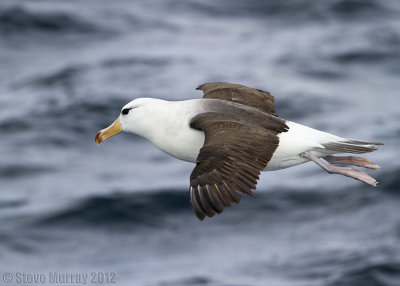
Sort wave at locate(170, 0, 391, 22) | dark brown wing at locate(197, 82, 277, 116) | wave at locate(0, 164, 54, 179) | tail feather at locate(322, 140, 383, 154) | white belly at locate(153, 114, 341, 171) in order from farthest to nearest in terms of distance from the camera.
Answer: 1. wave at locate(170, 0, 391, 22)
2. wave at locate(0, 164, 54, 179)
3. dark brown wing at locate(197, 82, 277, 116)
4. tail feather at locate(322, 140, 383, 154)
5. white belly at locate(153, 114, 341, 171)

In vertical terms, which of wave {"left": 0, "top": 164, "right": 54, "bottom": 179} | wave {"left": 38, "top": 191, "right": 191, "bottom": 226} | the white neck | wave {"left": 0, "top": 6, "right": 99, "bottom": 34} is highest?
wave {"left": 0, "top": 6, "right": 99, "bottom": 34}

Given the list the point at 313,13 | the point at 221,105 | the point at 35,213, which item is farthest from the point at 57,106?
the point at 221,105

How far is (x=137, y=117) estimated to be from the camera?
9562mm

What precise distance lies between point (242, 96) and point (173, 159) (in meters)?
11.4

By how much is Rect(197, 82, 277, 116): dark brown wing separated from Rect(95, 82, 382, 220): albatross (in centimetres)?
1

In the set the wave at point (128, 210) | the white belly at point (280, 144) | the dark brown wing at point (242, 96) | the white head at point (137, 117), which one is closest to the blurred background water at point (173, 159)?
the wave at point (128, 210)

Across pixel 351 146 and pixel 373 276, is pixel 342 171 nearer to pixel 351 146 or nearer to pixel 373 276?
pixel 351 146

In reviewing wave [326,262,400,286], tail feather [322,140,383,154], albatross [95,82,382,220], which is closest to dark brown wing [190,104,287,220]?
albatross [95,82,382,220]

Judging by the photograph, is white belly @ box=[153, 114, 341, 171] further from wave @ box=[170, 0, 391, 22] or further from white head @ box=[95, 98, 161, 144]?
wave @ box=[170, 0, 391, 22]

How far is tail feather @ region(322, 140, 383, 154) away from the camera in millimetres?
9203

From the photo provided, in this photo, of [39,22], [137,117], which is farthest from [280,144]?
[39,22]

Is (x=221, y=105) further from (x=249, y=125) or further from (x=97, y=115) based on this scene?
(x=97, y=115)

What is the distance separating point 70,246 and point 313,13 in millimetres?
13738

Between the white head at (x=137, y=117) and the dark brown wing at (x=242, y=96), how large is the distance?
102 centimetres
